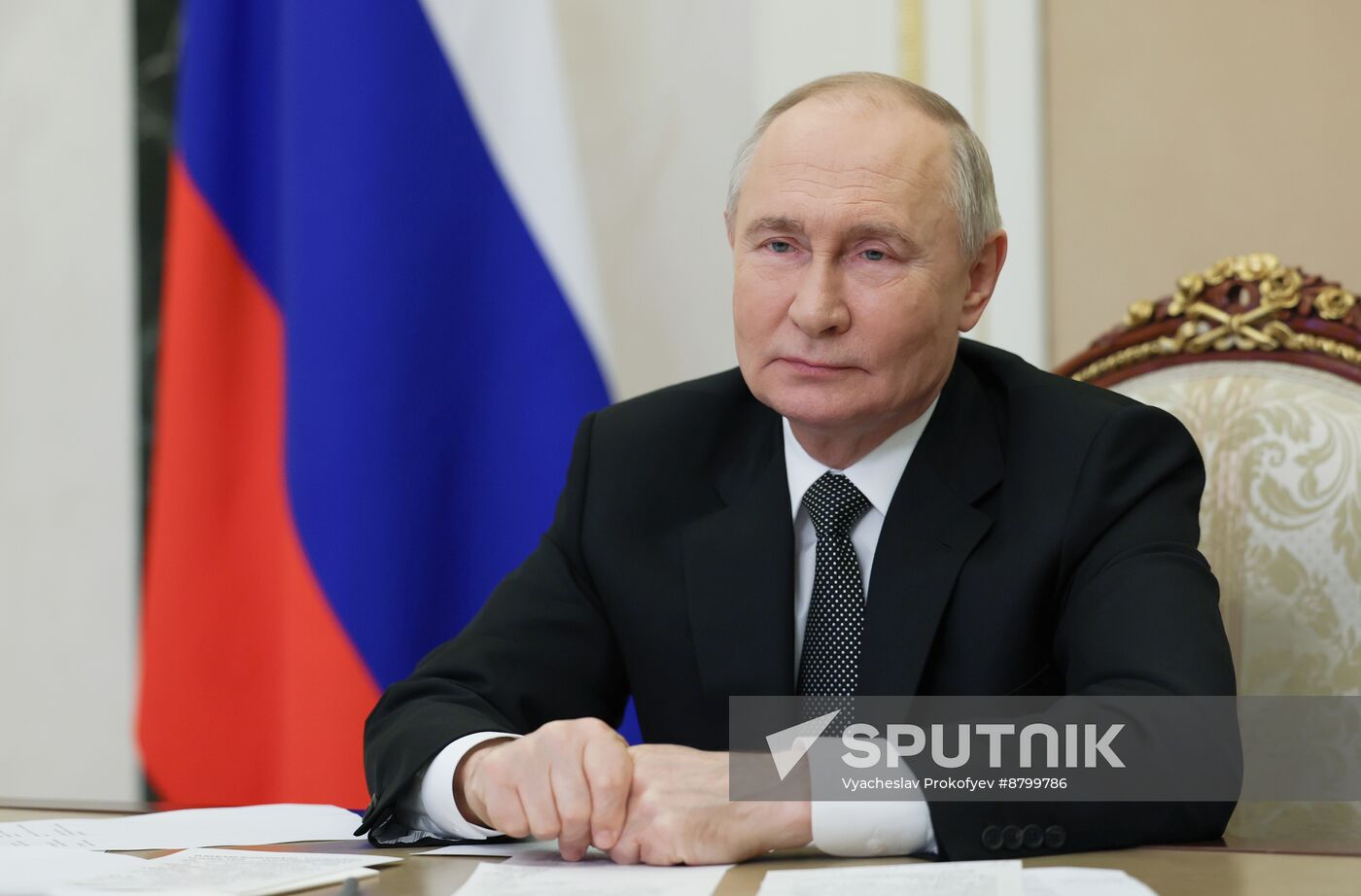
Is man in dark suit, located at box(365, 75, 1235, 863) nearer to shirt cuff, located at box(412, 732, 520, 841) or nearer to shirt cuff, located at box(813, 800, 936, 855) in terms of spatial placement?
shirt cuff, located at box(412, 732, 520, 841)

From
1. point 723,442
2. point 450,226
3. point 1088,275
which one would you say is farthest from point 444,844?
point 1088,275

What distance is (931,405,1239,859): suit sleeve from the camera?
1.30 m

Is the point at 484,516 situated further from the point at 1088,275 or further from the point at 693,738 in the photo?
the point at 1088,275

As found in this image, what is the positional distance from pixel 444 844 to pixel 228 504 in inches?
58.9

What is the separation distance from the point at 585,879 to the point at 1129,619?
0.70 metres

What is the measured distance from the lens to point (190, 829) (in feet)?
4.98

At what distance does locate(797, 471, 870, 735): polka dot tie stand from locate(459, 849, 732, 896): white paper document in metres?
0.48

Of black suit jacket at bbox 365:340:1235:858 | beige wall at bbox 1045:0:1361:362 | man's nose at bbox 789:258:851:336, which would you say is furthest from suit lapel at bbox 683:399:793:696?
beige wall at bbox 1045:0:1361:362

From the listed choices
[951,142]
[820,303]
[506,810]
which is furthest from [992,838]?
[951,142]

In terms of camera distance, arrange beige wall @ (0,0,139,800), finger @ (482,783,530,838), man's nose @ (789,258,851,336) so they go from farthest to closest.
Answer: beige wall @ (0,0,139,800), man's nose @ (789,258,851,336), finger @ (482,783,530,838)

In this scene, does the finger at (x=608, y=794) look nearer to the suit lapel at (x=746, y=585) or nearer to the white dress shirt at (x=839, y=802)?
the white dress shirt at (x=839, y=802)

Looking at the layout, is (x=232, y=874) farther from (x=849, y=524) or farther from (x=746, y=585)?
(x=849, y=524)

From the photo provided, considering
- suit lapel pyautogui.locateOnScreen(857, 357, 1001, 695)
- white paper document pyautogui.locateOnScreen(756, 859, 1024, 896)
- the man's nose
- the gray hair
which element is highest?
the gray hair

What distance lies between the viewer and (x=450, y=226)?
2.58 m
